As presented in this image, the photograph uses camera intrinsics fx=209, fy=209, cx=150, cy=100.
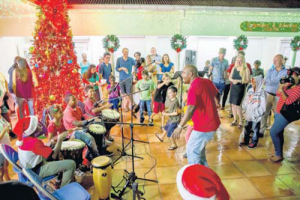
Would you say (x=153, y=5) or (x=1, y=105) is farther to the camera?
(x=153, y=5)

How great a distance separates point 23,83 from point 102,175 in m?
3.85

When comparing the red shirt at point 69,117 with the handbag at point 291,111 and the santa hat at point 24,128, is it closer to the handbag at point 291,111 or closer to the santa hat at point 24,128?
the santa hat at point 24,128

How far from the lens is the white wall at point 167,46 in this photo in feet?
29.6

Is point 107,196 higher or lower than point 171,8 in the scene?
lower

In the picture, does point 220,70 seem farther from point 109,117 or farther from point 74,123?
point 74,123

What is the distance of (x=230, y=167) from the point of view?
424cm

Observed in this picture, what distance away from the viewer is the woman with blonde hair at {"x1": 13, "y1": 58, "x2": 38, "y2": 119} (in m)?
5.40

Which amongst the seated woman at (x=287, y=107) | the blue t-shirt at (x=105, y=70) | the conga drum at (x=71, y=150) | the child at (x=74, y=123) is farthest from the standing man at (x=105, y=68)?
the seated woman at (x=287, y=107)

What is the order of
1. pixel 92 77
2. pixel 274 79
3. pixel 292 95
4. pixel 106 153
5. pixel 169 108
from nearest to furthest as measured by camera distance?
pixel 292 95 → pixel 106 153 → pixel 169 108 → pixel 274 79 → pixel 92 77

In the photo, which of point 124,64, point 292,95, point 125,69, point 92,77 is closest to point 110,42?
point 124,64

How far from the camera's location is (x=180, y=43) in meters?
7.73

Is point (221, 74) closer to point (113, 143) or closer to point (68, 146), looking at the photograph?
point (113, 143)

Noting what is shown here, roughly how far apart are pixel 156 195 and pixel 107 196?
789mm

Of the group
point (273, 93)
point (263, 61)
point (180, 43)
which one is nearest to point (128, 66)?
point (180, 43)
